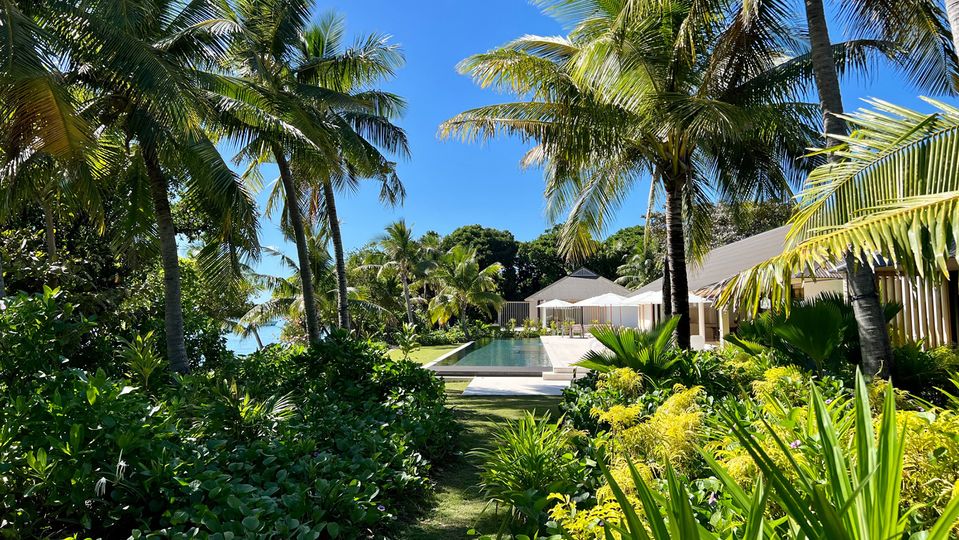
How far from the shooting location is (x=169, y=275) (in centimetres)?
743

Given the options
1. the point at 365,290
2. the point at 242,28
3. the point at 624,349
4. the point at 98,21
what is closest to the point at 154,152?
the point at 98,21

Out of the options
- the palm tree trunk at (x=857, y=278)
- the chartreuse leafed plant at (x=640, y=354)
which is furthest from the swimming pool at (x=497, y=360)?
the palm tree trunk at (x=857, y=278)

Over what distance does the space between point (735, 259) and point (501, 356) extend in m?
9.29

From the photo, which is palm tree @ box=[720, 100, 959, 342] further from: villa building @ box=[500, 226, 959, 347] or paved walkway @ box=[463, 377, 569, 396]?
paved walkway @ box=[463, 377, 569, 396]

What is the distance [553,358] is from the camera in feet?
55.2

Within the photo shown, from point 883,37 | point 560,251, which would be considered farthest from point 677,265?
point 883,37

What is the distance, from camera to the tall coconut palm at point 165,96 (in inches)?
249

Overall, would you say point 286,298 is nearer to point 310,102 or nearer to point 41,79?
point 310,102

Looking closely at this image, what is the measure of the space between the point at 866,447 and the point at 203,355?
390 inches

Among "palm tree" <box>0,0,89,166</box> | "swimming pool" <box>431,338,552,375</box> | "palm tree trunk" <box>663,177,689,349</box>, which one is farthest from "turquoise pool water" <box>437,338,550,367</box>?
"palm tree" <box>0,0,89,166</box>

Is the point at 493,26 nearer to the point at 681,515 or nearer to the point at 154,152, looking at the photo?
the point at 154,152

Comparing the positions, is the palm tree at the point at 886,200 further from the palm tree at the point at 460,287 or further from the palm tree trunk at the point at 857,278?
the palm tree at the point at 460,287

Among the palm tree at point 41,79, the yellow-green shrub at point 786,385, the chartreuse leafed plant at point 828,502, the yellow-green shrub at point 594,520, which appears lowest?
the yellow-green shrub at point 594,520

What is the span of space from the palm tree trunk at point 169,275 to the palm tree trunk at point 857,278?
27.0ft
